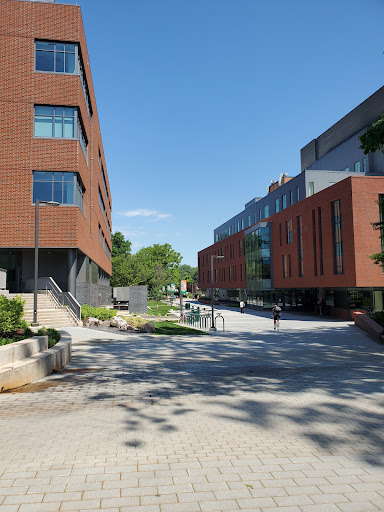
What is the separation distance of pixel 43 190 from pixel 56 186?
895 millimetres

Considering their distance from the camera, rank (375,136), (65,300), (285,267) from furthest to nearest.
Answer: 1. (285,267)
2. (65,300)
3. (375,136)

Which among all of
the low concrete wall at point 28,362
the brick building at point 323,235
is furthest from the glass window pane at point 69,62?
the low concrete wall at point 28,362

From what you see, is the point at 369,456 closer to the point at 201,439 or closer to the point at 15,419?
the point at 201,439

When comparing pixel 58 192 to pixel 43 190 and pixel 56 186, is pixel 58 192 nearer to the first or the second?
pixel 56 186

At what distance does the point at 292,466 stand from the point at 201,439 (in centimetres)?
141

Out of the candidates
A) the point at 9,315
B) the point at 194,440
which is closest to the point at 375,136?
the point at 194,440

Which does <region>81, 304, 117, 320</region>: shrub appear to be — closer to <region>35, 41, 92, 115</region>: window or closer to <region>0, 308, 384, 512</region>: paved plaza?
<region>0, 308, 384, 512</region>: paved plaza

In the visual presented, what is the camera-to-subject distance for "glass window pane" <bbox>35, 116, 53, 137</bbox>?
26.5 metres

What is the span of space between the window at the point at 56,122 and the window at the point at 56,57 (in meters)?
2.84

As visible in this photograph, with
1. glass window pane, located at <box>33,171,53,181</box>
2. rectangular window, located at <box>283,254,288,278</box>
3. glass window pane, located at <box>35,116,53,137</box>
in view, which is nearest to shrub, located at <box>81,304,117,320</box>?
glass window pane, located at <box>33,171,53,181</box>

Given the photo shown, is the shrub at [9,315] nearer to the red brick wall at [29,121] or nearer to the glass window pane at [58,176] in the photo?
the red brick wall at [29,121]

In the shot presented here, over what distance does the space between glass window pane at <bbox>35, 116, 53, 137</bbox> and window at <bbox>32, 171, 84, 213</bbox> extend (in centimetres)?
274

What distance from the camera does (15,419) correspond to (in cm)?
634

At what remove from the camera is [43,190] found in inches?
1024
